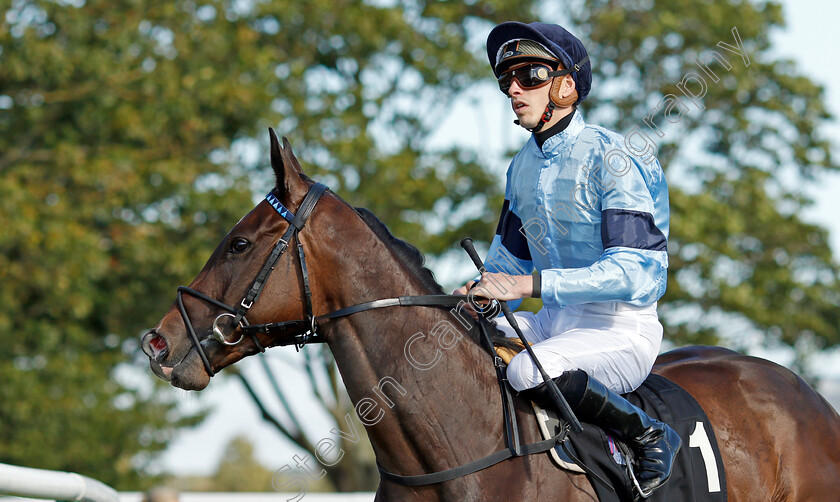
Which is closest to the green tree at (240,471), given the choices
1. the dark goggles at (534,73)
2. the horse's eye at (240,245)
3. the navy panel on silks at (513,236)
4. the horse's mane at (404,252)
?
the navy panel on silks at (513,236)

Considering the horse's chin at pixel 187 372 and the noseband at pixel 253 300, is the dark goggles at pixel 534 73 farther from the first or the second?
the horse's chin at pixel 187 372

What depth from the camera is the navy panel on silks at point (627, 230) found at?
3.34 metres

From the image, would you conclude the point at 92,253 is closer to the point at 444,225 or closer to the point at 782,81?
the point at 444,225

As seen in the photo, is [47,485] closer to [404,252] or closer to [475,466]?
[475,466]

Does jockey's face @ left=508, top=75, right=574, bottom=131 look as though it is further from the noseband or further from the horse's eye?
the horse's eye

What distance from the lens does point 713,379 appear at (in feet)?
13.2

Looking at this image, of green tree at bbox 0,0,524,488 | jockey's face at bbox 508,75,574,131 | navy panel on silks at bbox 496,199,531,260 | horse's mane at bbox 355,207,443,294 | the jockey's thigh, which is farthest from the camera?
green tree at bbox 0,0,524,488

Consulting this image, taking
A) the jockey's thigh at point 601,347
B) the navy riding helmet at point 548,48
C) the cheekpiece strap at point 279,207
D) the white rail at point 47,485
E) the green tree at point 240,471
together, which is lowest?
the green tree at point 240,471

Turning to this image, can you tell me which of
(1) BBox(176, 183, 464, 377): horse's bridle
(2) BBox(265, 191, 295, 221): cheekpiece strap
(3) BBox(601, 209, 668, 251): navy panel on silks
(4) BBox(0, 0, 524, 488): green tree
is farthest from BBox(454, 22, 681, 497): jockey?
(4) BBox(0, 0, 524, 488): green tree

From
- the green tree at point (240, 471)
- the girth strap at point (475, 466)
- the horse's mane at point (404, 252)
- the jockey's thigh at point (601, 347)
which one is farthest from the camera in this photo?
the green tree at point (240, 471)

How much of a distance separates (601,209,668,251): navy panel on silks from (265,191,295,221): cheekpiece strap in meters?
1.22

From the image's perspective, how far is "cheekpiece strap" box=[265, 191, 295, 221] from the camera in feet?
10.9

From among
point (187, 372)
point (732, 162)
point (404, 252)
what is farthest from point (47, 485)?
point (732, 162)

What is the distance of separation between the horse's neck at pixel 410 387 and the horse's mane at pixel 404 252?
0.14 metres
